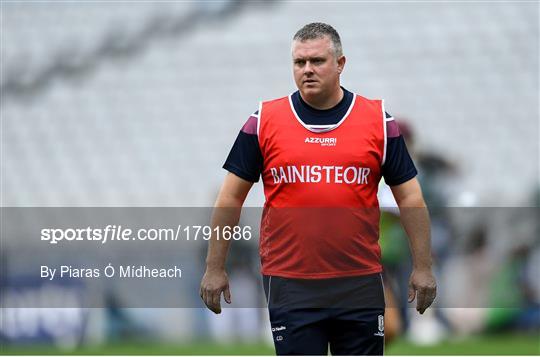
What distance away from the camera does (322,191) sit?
3432 millimetres

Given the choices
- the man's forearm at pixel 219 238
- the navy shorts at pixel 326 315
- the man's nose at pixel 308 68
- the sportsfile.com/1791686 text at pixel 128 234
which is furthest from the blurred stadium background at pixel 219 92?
the man's nose at pixel 308 68

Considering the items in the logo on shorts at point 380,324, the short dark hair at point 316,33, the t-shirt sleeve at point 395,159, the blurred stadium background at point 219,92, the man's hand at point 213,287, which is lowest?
the logo on shorts at point 380,324

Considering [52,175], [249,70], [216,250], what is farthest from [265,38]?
[216,250]

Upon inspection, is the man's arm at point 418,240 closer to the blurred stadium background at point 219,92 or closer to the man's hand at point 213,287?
the man's hand at point 213,287

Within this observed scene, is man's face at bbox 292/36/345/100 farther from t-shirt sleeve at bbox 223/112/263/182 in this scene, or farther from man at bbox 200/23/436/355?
t-shirt sleeve at bbox 223/112/263/182

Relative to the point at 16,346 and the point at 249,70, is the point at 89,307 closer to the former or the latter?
the point at 16,346

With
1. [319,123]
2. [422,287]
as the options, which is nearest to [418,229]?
[422,287]

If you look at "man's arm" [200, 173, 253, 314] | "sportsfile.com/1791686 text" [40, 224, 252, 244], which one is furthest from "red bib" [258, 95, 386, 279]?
"sportsfile.com/1791686 text" [40, 224, 252, 244]

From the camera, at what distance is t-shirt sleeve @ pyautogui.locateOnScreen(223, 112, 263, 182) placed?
352cm

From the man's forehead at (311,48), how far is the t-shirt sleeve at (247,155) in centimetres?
27

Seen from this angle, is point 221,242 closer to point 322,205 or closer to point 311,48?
point 322,205

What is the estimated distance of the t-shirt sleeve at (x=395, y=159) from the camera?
3518mm

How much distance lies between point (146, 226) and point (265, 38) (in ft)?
10.3

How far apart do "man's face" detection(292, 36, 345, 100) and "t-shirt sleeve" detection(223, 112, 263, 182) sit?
22cm
